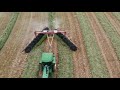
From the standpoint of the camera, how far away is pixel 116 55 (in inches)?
→ 493

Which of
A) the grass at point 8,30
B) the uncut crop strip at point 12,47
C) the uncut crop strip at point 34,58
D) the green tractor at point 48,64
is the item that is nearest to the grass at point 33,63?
the uncut crop strip at point 34,58

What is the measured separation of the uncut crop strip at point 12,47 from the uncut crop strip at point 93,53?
3603mm

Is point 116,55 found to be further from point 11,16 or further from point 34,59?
point 11,16

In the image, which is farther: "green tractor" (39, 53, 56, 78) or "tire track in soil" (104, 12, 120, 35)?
"tire track in soil" (104, 12, 120, 35)

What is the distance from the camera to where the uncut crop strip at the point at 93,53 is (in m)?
11.2

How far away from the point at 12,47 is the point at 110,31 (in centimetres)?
582

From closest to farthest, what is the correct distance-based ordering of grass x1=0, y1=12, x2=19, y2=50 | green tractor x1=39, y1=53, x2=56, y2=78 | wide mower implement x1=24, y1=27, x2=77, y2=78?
green tractor x1=39, y1=53, x2=56, y2=78 < wide mower implement x1=24, y1=27, x2=77, y2=78 < grass x1=0, y1=12, x2=19, y2=50

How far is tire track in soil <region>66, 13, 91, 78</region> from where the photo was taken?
11195mm

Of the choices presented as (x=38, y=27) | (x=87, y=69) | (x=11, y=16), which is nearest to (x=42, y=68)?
(x=87, y=69)

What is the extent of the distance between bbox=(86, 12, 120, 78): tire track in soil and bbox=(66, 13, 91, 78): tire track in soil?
3.08ft

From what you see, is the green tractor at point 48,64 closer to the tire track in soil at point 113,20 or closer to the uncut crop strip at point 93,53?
the uncut crop strip at point 93,53

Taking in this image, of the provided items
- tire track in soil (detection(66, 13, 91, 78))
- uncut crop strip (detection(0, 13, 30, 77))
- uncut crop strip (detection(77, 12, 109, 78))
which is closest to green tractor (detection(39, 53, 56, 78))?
tire track in soil (detection(66, 13, 91, 78))

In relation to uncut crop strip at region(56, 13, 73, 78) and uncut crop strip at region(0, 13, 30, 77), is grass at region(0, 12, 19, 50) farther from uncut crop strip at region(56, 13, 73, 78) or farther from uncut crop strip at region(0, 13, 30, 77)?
uncut crop strip at region(56, 13, 73, 78)

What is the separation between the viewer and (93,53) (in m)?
12.7
